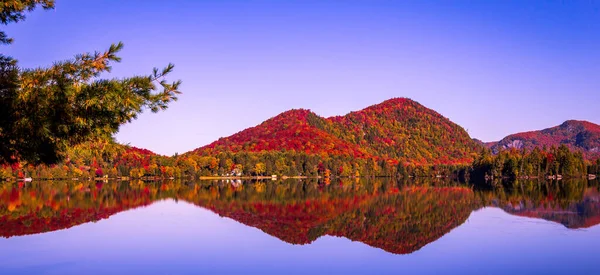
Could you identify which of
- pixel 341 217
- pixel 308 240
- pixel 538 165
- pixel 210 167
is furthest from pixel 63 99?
pixel 210 167

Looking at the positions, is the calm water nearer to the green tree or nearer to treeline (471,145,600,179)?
the green tree

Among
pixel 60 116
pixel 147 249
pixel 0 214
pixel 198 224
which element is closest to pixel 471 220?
pixel 198 224

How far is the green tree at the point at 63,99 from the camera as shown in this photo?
10.2 meters

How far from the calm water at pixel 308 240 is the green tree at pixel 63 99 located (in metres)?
7.96

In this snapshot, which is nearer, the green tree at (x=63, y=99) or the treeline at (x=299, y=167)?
the green tree at (x=63, y=99)

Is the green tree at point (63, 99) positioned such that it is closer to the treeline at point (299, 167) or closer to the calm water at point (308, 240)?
the calm water at point (308, 240)

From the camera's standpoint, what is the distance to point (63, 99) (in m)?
10.4

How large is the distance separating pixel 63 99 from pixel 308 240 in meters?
15.7

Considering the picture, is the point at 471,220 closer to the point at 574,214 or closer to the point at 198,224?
the point at 574,214

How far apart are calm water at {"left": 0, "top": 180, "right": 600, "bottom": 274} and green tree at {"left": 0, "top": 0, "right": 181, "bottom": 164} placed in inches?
313

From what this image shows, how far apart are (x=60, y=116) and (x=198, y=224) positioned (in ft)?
70.5

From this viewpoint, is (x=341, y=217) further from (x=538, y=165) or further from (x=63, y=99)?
(x=538, y=165)

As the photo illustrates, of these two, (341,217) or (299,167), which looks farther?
(299,167)

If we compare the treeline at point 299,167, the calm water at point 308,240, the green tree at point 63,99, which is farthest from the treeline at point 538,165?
the green tree at point 63,99
